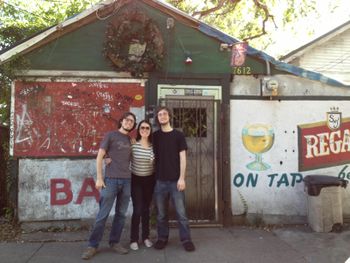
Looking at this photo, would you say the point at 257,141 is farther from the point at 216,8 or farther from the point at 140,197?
the point at 216,8

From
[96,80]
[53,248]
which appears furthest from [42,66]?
[53,248]

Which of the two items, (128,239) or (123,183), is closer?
(123,183)

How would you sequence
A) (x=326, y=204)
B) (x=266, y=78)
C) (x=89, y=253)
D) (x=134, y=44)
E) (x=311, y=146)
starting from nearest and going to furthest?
(x=89, y=253)
(x=326, y=204)
(x=134, y=44)
(x=266, y=78)
(x=311, y=146)

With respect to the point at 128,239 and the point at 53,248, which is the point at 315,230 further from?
the point at 53,248

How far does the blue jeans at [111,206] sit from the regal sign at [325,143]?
3.63 metres

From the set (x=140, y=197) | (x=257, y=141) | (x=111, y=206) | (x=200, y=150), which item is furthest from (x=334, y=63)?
(x=111, y=206)

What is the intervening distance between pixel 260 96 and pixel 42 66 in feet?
13.2

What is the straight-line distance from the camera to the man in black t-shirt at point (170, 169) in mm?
5410

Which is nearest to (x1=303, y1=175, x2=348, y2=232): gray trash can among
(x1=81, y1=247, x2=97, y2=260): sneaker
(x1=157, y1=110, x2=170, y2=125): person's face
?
(x1=157, y1=110, x2=170, y2=125): person's face

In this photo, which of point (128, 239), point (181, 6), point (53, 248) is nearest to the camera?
point (53, 248)

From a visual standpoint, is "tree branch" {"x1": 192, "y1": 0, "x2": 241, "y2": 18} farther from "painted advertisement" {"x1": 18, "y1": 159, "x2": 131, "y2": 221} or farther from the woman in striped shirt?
the woman in striped shirt

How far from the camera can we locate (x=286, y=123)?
719 centimetres

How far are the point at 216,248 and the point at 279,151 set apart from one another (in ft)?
7.98

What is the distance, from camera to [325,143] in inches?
288
